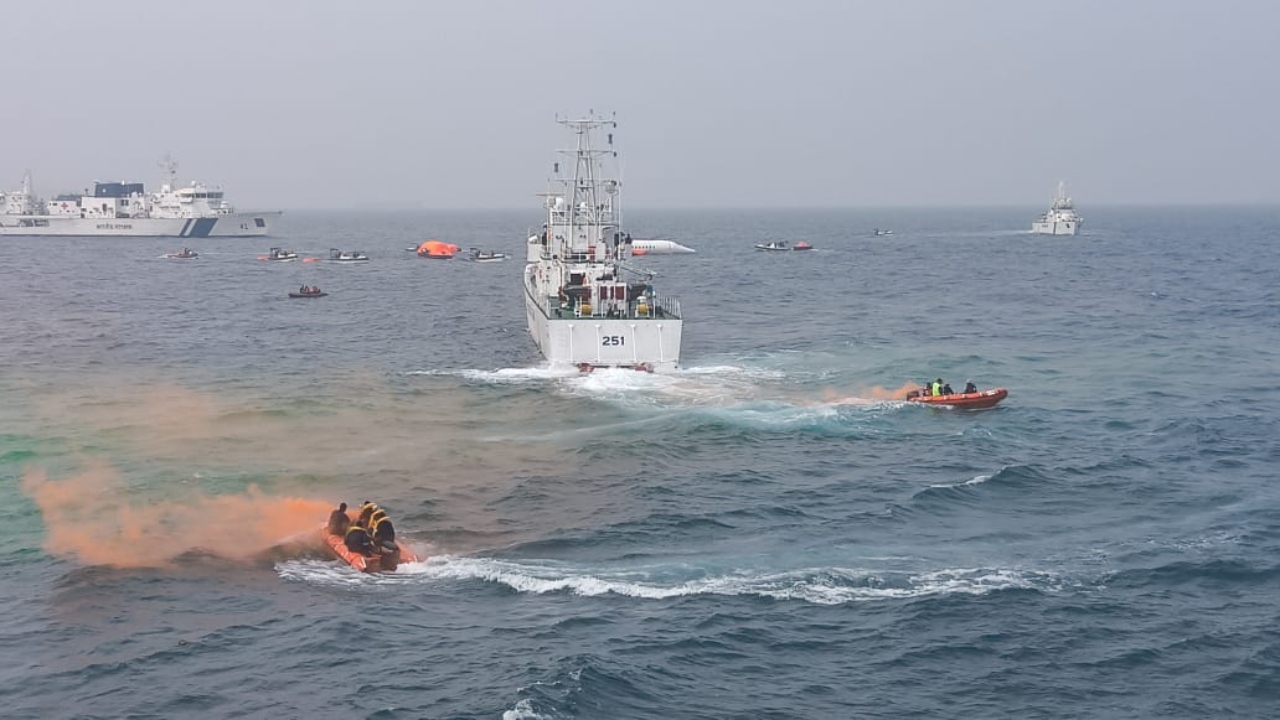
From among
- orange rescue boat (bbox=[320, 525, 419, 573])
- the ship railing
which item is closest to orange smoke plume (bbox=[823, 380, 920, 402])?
the ship railing

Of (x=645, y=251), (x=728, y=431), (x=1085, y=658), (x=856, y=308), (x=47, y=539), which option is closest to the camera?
(x=1085, y=658)

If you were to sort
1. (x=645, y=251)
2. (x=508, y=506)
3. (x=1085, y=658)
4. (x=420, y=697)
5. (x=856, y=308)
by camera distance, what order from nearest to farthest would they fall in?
1. (x=420, y=697)
2. (x=1085, y=658)
3. (x=508, y=506)
4. (x=856, y=308)
5. (x=645, y=251)

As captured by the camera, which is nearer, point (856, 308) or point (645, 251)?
point (856, 308)

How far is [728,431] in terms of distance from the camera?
161 feet

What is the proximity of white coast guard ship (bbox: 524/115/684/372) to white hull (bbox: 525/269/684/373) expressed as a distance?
2.1 inches

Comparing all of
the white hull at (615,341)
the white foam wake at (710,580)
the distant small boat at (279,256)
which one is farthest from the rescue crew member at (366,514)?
the distant small boat at (279,256)

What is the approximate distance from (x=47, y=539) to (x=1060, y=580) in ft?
97.8

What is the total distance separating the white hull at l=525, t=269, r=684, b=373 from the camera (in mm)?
61031

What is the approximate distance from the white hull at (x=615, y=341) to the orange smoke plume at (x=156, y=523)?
2447 cm

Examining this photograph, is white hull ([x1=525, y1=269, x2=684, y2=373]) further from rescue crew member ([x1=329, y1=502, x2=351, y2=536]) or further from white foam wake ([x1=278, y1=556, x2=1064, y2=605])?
white foam wake ([x1=278, y1=556, x2=1064, y2=605])

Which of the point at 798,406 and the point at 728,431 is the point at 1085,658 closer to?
the point at 728,431

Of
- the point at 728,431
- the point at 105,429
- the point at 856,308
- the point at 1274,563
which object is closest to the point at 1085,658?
the point at 1274,563

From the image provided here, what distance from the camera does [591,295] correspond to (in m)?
65.2

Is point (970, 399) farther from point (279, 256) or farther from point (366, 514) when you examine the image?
point (279, 256)
